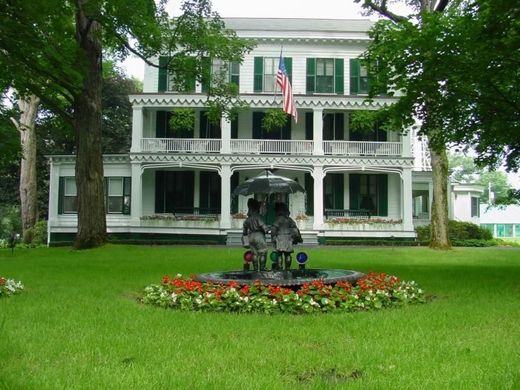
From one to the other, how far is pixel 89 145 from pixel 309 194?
1260 cm

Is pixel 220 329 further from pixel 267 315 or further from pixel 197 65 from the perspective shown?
pixel 197 65

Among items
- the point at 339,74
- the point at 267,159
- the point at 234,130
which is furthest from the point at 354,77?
the point at 234,130

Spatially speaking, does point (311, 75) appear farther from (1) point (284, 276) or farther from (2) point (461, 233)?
(1) point (284, 276)

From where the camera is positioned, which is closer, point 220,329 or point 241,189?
point 220,329

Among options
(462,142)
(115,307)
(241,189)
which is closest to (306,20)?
(462,142)

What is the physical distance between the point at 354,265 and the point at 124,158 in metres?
16.5

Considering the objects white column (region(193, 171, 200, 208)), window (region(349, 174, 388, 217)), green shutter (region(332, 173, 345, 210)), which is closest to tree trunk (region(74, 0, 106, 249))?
white column (region(193, 171, 200, 208))

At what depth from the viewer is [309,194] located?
96.5 ft

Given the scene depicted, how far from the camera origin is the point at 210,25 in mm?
20266

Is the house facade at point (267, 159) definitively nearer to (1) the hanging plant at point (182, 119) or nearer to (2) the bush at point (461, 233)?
(1) the hanging plant at point (182, 119)

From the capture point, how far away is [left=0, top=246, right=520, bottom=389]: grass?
4.45 metres

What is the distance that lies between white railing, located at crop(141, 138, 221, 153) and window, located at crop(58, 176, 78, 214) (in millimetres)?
4261

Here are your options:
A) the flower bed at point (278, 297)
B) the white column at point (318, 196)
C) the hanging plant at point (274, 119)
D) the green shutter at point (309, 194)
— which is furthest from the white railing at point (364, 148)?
the flower bed at point (278, 297)

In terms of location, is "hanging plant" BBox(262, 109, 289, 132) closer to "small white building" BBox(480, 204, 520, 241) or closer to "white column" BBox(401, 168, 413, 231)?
"white column" BBox(401, 168, 413, 231)
